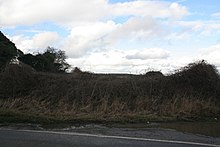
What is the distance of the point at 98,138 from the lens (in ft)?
31.2

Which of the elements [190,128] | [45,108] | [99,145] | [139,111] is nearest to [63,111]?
[45,108]

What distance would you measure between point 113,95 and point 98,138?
9.47 metres

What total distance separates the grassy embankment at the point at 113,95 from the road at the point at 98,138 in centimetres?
262

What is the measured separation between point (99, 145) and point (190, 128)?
15.4 ft

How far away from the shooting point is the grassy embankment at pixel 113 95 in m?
14.8

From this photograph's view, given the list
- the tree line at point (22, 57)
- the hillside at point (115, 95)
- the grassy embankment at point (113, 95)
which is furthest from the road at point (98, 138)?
the tree line at point (22, 57)

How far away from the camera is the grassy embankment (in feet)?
48.6

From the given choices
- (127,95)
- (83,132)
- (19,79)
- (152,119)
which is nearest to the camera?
(83,132)

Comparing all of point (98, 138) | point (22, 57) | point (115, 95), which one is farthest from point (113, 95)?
point (22, 57)

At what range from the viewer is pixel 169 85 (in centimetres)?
1966

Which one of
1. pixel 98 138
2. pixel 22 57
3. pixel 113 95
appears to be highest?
pixel 22 57

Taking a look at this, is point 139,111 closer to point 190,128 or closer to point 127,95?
point 127,95

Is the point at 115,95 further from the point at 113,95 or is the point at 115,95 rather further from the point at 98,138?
the point at 98,138

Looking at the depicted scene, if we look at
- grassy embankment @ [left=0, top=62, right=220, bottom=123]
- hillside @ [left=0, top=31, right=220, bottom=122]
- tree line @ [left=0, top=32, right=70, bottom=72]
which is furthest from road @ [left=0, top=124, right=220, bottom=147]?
tree line @ [left=0, top=32, right=70, bottom=72]
